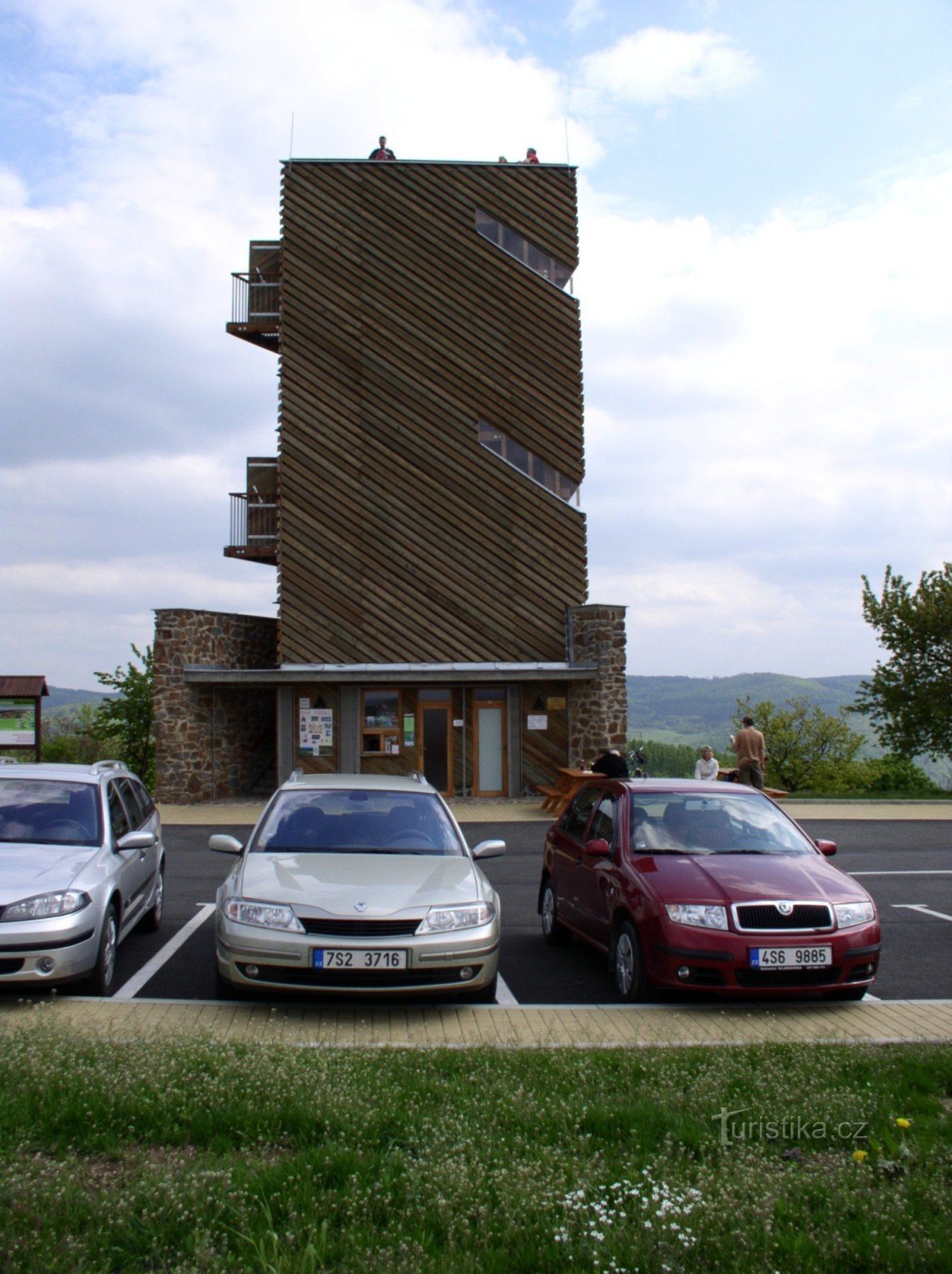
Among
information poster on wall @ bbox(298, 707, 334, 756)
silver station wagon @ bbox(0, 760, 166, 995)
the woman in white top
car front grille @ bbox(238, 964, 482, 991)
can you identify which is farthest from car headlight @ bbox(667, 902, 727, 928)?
information poster on wall @ bbox(298, 707, 334, 756)

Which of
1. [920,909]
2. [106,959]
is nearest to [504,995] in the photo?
[106,959]

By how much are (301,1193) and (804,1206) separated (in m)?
1.71

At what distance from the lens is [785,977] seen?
6.63 meters

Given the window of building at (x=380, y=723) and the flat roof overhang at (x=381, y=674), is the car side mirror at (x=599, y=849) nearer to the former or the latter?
the flat roof overhang at (x=381, y=674)

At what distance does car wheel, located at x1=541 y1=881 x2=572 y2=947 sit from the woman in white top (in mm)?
11757

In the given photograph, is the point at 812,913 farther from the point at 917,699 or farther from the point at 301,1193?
Answer: the point at 917,699

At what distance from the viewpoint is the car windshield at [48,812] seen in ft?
25.1

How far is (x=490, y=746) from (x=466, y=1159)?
21.1 m

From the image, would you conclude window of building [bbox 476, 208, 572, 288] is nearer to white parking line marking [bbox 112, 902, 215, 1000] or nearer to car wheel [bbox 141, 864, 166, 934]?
white parking line marking [bbox 112, 902, 215, 1000]

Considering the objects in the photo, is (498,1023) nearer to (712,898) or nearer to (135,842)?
(712,898)

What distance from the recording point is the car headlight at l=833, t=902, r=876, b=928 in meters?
6.80

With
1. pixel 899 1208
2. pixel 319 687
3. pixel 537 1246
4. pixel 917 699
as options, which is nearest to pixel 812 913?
pixel 899 1208

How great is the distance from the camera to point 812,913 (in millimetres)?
6750

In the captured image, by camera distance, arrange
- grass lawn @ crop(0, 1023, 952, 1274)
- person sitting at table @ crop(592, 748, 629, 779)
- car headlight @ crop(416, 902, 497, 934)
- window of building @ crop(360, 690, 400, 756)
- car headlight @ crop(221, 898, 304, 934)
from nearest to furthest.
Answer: grass lawn @ crop(0, 1023, 952, 1274)
car headlight @ crop(221, 898, 304, 934)
car headlight @ crop(416, 902, 497, 934)
person sitting at table @ crop(592, 748, 629, 779)
window of building @ crop(360, 690, 400, 756)
